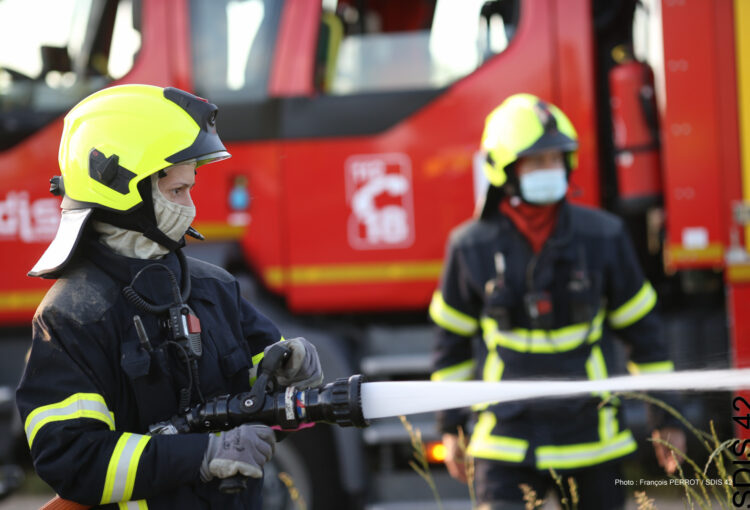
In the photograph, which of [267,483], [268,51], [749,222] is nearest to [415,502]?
[267,483]

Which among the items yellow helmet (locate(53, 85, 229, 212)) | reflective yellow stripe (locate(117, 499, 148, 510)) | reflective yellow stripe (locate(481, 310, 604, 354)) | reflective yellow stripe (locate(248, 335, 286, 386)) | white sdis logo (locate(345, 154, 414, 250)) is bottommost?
reflective yellow stripe (locate(117, 499, 148, 510))

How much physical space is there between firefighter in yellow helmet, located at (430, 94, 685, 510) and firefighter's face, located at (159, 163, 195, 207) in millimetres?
1210

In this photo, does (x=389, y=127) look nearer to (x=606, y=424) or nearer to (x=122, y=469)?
(x=606, y=424)

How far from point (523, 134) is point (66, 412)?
178cm

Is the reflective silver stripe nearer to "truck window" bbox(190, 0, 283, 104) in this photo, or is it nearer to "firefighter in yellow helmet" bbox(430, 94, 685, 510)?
"firefighter in yellow helmet" bbox(430, 94, 685, 510)

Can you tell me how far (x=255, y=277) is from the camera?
4.03 metres

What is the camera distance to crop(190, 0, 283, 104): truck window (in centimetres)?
404

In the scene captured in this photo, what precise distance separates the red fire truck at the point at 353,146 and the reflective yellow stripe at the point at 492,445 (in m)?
1.05

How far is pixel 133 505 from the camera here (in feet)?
5.78

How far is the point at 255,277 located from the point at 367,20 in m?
1.24

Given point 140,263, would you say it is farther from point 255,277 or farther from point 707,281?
point 707,281

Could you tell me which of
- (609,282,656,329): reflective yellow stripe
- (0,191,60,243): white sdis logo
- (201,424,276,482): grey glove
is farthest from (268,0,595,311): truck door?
(201,424,276,482): grey glove

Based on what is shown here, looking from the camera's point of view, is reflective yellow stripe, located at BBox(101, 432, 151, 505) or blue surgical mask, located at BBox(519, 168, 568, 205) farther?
blue surgical mask, located at BBox(519, 168, 568, 205)

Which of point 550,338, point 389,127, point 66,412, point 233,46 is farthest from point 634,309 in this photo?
point 233,46
